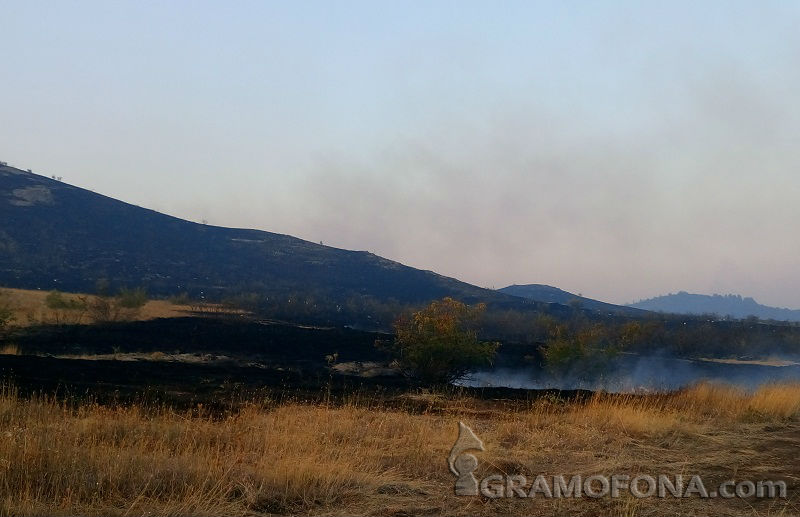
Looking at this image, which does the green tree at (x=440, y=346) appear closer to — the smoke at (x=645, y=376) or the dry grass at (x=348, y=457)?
the smoke at (x=645, y=376)

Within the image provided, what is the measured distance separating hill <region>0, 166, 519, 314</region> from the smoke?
48.1 metres

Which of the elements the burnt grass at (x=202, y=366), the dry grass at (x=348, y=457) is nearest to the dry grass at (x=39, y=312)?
the burnt grass at (x=202, y=366)

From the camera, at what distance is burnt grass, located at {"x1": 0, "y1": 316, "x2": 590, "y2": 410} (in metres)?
14.5

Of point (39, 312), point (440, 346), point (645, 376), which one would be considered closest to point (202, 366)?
point (440, 346)

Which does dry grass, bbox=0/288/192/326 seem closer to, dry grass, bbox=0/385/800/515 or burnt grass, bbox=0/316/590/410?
burnt grass, bbox=0/316/590/410

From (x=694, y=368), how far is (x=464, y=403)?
31295 millimetres

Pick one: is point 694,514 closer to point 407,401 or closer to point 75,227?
point 407,401

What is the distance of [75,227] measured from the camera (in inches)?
3578

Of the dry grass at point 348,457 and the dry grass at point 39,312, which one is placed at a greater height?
the dry grass at point 348,457

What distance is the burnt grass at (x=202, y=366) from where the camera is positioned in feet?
47.5

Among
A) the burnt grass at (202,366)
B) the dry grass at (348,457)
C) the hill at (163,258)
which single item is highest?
the hill at (163,258)

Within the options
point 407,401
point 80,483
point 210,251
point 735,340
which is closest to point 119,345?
point 407,401

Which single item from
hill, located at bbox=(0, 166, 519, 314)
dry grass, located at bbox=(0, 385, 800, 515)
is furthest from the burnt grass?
hill, located at bbox=(0, 166, 519, 314)

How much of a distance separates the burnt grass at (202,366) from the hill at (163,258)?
34.9 m
